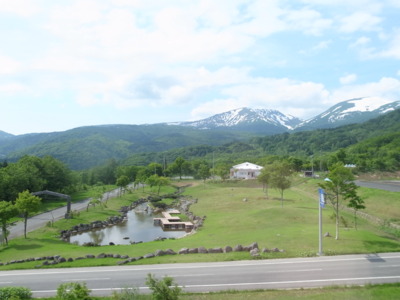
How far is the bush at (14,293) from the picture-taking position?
16.4 m

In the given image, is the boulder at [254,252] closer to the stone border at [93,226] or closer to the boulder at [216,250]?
the boulder at [216,250]

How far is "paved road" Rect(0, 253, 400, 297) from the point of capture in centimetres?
1861

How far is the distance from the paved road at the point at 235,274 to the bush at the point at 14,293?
77cm

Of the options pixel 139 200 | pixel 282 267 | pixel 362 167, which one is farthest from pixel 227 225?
pixel 362 167

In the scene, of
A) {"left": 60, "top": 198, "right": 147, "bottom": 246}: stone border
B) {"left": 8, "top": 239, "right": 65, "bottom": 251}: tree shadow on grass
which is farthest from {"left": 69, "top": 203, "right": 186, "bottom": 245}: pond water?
{"left": 8, "top": 239, "right": 65, "bottom": 251}: tree shadow on grass

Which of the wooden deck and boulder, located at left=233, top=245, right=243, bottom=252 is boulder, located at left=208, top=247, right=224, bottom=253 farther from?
the wooden deck

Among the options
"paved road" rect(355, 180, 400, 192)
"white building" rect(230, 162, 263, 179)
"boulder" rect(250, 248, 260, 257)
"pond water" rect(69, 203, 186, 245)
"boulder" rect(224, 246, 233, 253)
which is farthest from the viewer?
"white building" rect(230, 162, 263, 179)

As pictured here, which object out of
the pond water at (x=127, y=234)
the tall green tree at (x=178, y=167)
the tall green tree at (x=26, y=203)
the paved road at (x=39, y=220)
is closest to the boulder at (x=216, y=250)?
the pond water at (x=127, y=234)

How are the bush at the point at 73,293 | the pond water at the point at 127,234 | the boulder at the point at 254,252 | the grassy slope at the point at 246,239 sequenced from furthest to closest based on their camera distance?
the pond water at the point at 127,234
the grassy slope at the point at 246,239
the boulder at the point at 254,252
the bush at the point at 73,293

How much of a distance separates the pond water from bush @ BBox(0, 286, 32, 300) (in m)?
20.3

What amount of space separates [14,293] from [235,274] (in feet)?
40.9

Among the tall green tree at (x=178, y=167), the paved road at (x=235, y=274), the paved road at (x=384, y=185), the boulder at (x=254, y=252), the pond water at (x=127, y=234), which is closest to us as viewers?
the paved road at (x=235, y=274)

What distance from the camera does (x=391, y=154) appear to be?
96500 millimetres

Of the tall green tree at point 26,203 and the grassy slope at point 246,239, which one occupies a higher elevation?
the tall green tree at point 26,203
